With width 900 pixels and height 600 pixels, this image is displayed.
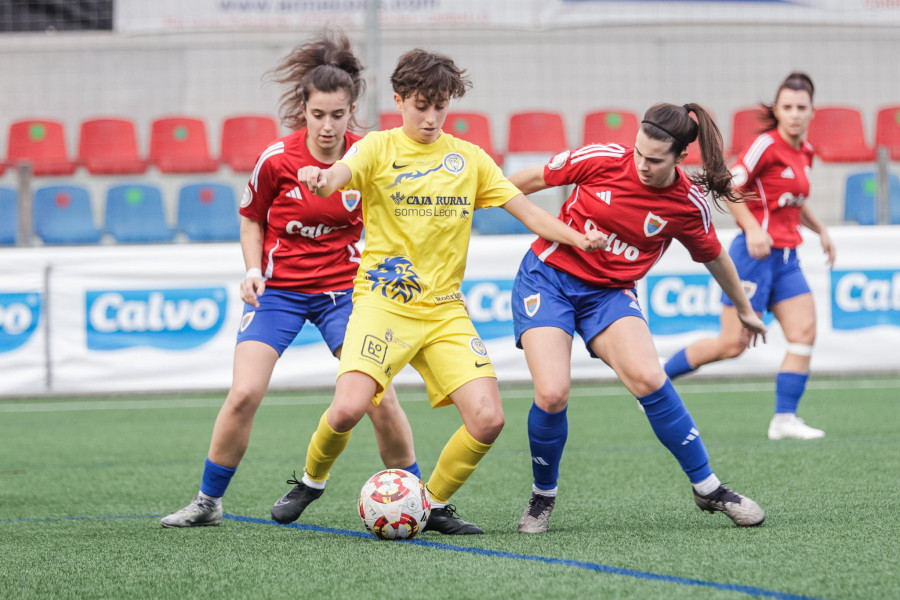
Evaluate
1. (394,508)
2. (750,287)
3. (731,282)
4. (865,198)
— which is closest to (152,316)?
(750,287)

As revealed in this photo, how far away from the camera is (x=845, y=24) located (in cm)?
1206

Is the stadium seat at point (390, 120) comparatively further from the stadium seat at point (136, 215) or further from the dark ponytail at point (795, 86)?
the dark ponytail at point (795, 86)

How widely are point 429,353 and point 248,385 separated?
698 millimetres

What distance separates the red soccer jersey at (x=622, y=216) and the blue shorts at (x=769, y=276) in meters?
2.12

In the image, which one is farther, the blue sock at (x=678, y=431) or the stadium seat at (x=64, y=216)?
the stadium seat at (x=64, y=216)

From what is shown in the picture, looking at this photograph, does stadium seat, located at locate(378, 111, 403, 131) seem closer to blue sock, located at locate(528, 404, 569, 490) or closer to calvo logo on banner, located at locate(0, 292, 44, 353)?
calvo logo on banner, located at locate(0, 292, 44, 353)

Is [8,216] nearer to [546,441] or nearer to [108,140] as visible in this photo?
[108,140]

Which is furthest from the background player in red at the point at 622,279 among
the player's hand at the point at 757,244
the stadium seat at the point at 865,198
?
the stadium seat at the point at 865,198

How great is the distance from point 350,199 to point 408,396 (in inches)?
195

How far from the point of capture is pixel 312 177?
327 cm

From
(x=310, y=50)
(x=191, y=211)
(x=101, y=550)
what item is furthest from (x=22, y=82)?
(x=101, y=550)

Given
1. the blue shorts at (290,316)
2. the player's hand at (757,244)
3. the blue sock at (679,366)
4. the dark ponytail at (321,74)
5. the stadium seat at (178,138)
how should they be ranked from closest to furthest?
the dark ponytail at (321,74)
the blue shorts at (290,316)
the player's hand at (757,244)
the blue sock at (679,366)
the stadium seat at (178,138)

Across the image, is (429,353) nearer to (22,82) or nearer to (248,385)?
(248,385)

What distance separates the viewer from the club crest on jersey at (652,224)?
3.81m
